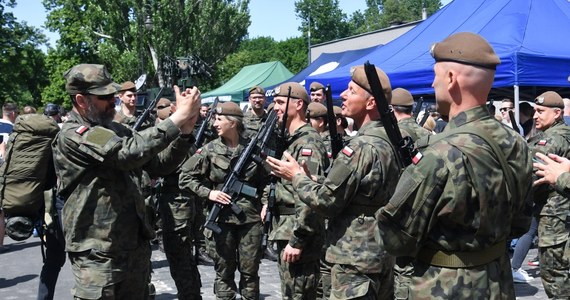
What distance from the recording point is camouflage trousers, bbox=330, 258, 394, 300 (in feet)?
15.5

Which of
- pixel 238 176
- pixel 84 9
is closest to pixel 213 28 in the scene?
pixel 84 9

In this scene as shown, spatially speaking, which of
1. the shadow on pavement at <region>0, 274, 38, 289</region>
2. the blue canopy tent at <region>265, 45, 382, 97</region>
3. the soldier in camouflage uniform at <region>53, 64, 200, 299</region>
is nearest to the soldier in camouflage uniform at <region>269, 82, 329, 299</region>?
the soldier in camouflage uniform at <region>53, 64, 200, 299</region>

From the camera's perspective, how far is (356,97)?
487 cm

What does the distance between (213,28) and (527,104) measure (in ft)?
112

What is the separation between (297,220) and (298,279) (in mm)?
651

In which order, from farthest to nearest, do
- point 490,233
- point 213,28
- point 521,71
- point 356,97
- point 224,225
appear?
point 213,28, point 521,71, point 224,225, point 356,97, point 490,233

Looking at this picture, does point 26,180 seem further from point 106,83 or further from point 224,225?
point 224,225

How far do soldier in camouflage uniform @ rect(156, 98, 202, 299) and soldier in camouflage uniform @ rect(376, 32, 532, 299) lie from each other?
4.49m

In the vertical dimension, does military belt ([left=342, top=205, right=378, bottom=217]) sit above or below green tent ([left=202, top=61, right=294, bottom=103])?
above

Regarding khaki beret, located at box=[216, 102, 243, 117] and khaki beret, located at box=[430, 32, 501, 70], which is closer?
khaki beret, located at box=[430, 32, 501, 70]

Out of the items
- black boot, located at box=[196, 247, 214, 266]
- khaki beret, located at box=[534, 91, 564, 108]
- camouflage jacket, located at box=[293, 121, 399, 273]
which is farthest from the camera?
black boot, located at box=[196, 247, 214, 266]

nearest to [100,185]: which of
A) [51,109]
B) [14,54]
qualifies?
[51,109]

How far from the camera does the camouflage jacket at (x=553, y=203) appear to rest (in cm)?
700

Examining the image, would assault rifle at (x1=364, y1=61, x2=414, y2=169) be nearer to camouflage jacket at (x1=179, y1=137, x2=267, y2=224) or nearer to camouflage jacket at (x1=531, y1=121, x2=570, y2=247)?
camouflage jacket at (x1=179, y1=137, x2=267, y2=224)
